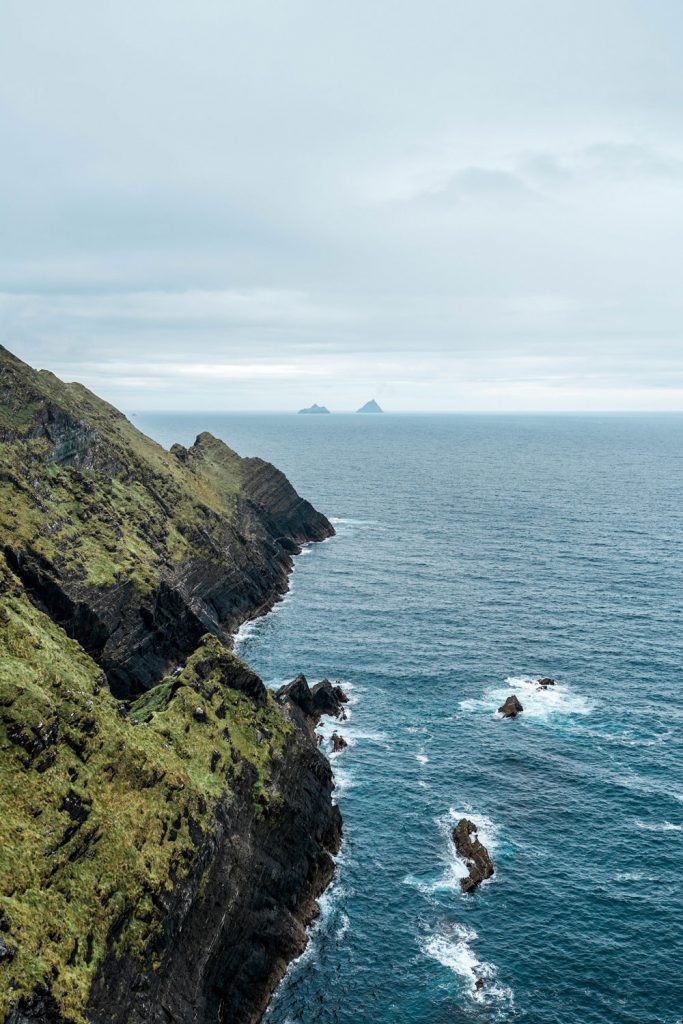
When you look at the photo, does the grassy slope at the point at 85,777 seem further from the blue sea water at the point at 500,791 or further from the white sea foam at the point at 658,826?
the white sea foam at the point at 658,826

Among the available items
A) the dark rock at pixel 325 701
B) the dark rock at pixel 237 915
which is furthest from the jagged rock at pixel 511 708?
the dark rock at pixel 237 915

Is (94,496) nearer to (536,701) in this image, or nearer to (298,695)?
(298,695)

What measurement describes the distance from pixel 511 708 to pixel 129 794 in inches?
2001

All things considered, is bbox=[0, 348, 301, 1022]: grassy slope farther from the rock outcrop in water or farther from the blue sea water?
the blue sea water

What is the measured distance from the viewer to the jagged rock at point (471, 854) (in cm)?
5856

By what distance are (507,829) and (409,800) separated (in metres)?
9.91

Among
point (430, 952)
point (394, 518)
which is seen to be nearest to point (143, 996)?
point (430, 952)

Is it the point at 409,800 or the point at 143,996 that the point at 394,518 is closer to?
the point at 409,800

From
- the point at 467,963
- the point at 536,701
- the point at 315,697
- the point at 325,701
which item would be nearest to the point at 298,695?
the point at 315,697

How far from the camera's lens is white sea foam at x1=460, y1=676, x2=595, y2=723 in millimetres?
84625

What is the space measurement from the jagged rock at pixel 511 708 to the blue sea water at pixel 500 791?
1.59 meters

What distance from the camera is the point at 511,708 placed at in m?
84.2

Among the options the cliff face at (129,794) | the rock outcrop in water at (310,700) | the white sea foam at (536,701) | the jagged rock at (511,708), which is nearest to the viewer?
the cliff face at (129,794)

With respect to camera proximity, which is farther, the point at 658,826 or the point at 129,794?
the point at 658,826
